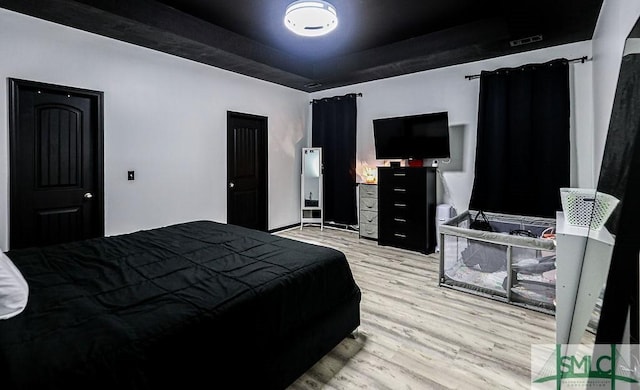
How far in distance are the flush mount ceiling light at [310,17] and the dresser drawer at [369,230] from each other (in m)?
2.96

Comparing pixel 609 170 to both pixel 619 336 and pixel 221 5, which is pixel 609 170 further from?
pixel 221 5

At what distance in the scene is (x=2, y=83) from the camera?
2758mm

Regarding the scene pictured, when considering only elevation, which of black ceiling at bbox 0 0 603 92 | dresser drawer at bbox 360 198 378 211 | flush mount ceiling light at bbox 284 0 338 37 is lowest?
dresser drawer at bbox 360 198 378 211

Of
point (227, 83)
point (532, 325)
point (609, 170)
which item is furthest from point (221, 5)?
point (532, 325)

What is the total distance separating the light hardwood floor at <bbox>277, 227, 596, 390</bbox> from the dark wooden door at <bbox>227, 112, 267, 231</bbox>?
2.37 m

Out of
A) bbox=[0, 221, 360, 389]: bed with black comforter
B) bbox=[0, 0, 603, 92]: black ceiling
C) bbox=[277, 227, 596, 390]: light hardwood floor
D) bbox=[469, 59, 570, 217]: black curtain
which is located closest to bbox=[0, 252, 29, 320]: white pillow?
bbox=[0, 221, 360, 389]: bed with black comforter

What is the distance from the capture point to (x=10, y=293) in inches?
48.8

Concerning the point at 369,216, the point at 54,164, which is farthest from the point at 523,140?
the point at 54,164

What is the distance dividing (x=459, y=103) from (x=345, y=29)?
1.87m

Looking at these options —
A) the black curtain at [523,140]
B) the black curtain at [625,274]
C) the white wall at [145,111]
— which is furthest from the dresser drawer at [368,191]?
the black curtain at [625,274]

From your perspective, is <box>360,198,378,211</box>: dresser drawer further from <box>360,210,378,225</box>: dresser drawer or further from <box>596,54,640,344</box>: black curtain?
<box>596,54,640,344</box>: black curtain

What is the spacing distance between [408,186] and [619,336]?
3.43 m

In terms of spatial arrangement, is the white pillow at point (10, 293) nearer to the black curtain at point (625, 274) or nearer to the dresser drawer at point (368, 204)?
the black curtain at point (625, 274)

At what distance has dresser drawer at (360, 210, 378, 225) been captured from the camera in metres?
4.99
